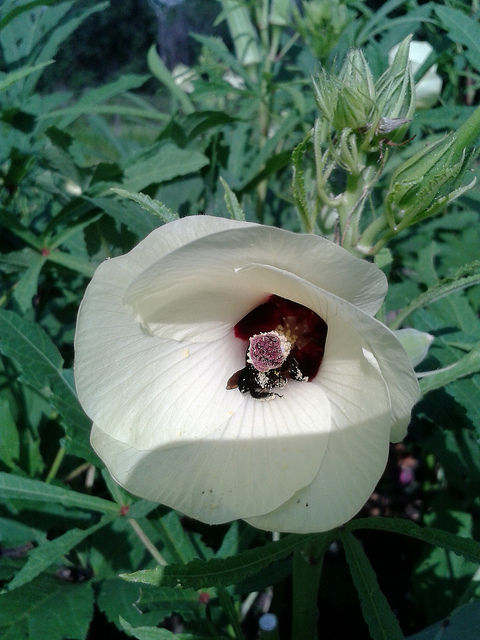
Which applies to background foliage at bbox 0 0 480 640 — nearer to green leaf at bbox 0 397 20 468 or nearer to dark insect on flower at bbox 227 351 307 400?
green leaf at bbox 0 397 20 468

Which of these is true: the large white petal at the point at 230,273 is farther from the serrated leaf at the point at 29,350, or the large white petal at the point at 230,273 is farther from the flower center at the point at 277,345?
the serrated leaf at the point at 29,350

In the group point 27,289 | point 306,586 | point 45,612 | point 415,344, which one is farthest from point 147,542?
point 415,344

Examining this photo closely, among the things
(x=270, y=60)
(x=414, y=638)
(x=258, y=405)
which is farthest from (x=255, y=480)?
(x=270, y=60)

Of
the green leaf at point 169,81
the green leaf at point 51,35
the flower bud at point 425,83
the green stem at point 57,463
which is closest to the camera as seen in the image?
the green stem at point 57,463

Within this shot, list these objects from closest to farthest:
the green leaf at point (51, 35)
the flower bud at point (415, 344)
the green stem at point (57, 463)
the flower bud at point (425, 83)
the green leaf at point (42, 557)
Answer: the flower bud at point (415, 344) < the green leaf at point (42, 557) < the green stem at point (57, 463) < the green leaf at point (51, 35) < the flower bud at point (425, 83)

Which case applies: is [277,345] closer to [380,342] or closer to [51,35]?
[380,342]

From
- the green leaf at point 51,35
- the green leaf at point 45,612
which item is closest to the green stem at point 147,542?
the green leaf at point 45,612

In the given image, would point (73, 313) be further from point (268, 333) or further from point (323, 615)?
point (323, 615)

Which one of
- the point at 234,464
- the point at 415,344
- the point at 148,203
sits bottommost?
the point at 234,464
